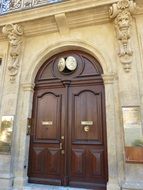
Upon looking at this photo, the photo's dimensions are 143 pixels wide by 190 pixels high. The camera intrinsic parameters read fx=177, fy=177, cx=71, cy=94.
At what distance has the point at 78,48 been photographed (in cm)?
449

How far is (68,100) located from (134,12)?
2.50 m

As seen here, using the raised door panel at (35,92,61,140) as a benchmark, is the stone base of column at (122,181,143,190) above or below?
below

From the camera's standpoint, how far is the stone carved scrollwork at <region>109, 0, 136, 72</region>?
3.79 metres

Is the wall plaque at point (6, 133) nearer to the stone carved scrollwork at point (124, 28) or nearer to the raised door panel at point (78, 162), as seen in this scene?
the raised door panel at point (78, 162)

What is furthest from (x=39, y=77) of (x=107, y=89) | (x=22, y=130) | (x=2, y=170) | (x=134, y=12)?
(x=134, y=12)

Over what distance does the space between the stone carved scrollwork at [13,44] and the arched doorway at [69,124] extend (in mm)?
627

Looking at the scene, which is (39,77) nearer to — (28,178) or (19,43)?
(19,43)

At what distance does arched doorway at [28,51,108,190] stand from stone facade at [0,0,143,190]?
24 centimetres

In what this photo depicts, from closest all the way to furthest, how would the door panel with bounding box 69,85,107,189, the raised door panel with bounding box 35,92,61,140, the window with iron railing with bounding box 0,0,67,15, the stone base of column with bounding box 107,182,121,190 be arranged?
the stone base of column with bounding box 107,182,121,190 < the door panel with bounding box 69,85,107,189 < the raised door panel with bounding box 35,92,61,140 < the window with iron railing with bounding box 0,0,67,15

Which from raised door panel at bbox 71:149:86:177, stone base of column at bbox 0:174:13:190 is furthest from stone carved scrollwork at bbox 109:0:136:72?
stone base of column at bbox 0:174:13:190

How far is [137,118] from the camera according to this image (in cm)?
344

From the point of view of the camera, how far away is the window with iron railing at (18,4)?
4.60 metres

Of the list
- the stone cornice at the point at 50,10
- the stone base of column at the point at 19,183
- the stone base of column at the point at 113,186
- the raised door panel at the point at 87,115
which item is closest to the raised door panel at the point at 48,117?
the raised door panel at the point at 87,115

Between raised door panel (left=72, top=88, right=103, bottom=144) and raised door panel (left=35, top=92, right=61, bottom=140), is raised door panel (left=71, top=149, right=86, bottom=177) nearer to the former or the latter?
raised door panel (left=72, top=88, right=103, bottom=144)
